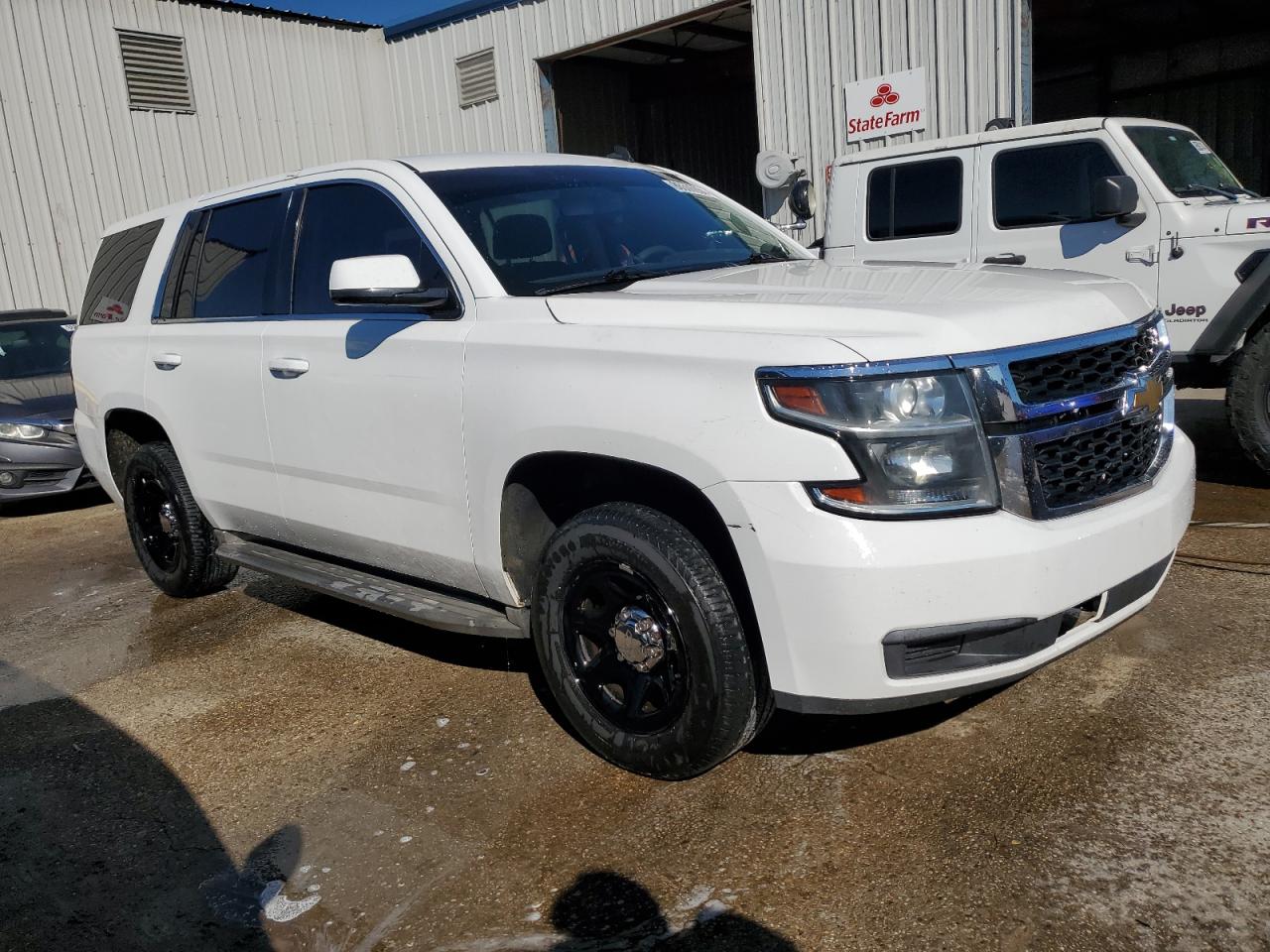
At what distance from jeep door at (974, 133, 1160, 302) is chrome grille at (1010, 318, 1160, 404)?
12.5ft

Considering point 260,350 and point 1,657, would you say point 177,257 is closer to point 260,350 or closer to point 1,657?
point 260,350

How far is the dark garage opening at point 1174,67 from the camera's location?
16.8 meters

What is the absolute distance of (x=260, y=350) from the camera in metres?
4.00

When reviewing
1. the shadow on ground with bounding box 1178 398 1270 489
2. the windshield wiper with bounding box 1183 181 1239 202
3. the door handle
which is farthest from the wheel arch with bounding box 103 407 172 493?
the windshield wiper with bounding box 1183 181 1239 202

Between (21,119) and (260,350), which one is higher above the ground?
(21,119)

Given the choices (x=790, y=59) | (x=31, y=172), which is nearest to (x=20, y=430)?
(x=31, y=172)

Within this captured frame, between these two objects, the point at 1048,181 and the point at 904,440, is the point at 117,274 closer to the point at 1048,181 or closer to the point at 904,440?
the point at 904,440

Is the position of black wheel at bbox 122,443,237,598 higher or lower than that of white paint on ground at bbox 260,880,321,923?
higher

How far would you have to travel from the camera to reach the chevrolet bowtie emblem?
9.25 ft

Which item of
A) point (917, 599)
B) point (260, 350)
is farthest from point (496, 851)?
point (260, 350)

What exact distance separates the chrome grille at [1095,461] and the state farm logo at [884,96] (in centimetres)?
826

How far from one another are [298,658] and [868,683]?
2.66 m

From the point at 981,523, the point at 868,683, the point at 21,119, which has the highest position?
the point at 21,119

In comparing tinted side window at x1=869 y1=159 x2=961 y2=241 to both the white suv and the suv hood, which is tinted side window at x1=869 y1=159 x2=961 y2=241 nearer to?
A: the white suv
